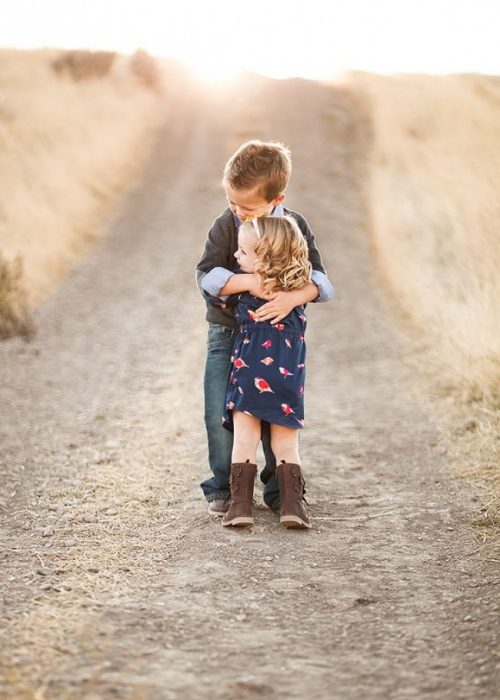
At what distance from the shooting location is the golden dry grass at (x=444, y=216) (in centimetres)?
644

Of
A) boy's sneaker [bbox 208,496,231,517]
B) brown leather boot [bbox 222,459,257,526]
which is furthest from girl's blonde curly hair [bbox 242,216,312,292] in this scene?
boy's sneaker [bbox 208,496,231,517]

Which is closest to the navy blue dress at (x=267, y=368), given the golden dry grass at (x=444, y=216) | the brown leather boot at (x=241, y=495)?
the brown leather boot at (x=241, y=495)

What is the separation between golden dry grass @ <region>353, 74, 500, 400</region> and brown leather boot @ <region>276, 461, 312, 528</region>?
2444 millimetres

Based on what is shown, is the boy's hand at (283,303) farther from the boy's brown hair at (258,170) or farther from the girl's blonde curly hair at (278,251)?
the boy's brown hair at (258,170)

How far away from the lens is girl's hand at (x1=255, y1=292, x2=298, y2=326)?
3.57 meters

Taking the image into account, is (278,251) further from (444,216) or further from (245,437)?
(444,216)

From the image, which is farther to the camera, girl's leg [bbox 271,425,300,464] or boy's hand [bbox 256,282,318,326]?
girl's leg [bbox 271,425,300,464]

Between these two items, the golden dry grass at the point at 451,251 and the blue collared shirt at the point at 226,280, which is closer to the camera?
the blue collared shirt at the point at 226,280

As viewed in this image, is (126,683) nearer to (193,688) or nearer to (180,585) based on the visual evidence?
(193,688)

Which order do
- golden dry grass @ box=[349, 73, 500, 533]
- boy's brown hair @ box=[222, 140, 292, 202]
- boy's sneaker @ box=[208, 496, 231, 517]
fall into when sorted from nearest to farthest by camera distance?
1. boy's brown hair @ box=[222, 140, 292, 202]
2. boy's sneaker @ box=[208, 496, 231, 517]
3. golden dry grass @ box=[349, 73, 500, 533]

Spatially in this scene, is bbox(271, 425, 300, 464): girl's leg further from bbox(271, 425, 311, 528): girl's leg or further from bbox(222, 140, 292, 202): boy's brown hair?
bbox(222, 140, 292, 202): boy's brown hair

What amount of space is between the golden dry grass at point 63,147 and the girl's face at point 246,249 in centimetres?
588

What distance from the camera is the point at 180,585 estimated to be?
10.0ft

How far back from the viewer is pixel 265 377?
142 inches
